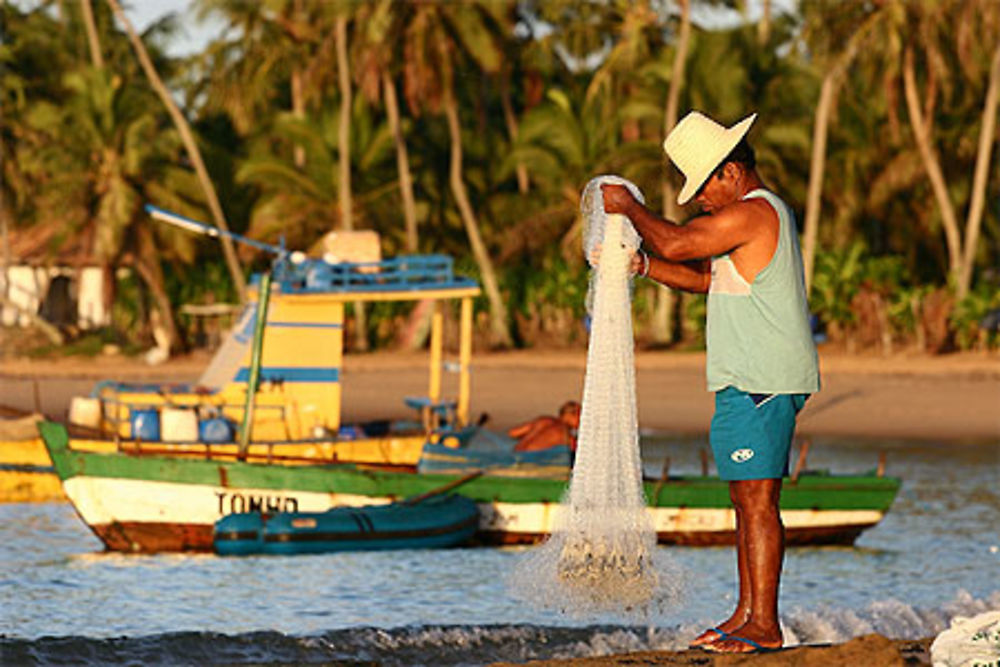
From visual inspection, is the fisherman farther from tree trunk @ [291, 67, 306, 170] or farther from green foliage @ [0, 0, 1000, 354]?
tree trunk @ [291, 67, 306, 170]

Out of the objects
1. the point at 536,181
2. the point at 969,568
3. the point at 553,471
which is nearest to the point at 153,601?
the point at 553,471

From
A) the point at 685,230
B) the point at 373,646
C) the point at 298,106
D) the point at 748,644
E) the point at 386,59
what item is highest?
the point at 386,59

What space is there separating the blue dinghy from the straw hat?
8688 millimetres

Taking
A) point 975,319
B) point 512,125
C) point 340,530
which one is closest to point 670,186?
point 512,125

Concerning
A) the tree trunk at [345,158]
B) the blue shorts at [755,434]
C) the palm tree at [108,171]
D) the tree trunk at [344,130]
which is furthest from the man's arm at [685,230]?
the palm tree at [108,171]

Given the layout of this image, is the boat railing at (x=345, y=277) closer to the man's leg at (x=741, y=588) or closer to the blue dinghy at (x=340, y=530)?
the blue dinghy at (x=340, y=530)

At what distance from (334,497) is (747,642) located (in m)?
9.40

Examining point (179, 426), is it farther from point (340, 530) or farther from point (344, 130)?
point (344, 130)

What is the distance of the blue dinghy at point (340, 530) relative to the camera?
49.6 feet

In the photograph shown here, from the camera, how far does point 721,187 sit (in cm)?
698

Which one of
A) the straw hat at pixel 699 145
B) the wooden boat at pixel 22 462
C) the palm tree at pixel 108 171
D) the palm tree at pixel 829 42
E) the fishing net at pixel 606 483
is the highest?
the palm tree at pixel 829 42

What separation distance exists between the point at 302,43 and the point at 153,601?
115 feet

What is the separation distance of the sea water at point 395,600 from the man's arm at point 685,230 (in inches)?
68.4

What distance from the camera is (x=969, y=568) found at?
15297 mm
